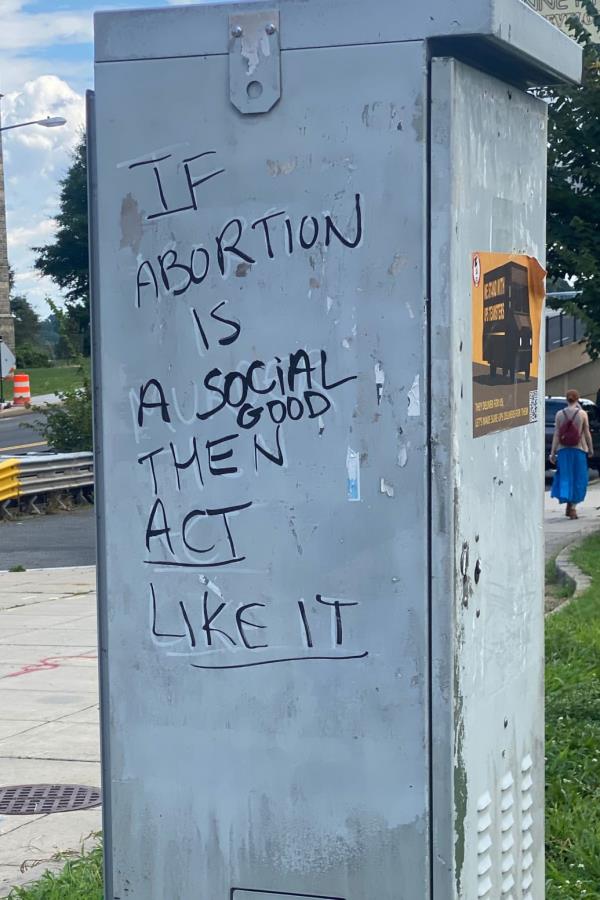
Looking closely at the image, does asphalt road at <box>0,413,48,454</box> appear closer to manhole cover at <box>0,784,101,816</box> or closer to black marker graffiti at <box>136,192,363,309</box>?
manhole cover at <box>0,784,101,816</box>

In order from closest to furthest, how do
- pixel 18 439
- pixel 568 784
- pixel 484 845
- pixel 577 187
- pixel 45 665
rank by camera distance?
pixel 484 845, pixel 568 784, pixel 45 665, pixel 577 187, pixel 18 439

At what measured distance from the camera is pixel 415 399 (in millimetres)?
2875

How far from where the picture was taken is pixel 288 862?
2992mm

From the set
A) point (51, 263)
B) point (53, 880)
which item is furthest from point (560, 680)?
point (51, 263)

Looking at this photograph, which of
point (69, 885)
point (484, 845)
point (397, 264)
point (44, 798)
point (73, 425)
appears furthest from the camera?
point (73, 425)

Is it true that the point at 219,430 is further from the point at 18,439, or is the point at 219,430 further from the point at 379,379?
the point at 18,439

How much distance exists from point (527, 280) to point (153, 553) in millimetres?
1149

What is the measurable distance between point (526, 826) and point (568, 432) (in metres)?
15.5

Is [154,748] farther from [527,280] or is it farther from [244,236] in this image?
[527,280]

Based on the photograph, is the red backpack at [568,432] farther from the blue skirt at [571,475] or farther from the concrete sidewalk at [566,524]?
the concrete sidewalk at [566,524]

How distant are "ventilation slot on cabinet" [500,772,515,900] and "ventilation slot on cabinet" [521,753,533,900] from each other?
0.27 ft

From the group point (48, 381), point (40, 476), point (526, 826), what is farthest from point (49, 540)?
point (48, 381)

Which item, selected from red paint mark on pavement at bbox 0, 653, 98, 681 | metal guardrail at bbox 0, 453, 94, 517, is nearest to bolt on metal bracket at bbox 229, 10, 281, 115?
red paint mark on pavement at bbox 0, 653, 98, 681

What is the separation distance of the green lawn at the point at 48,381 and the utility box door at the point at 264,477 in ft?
128
